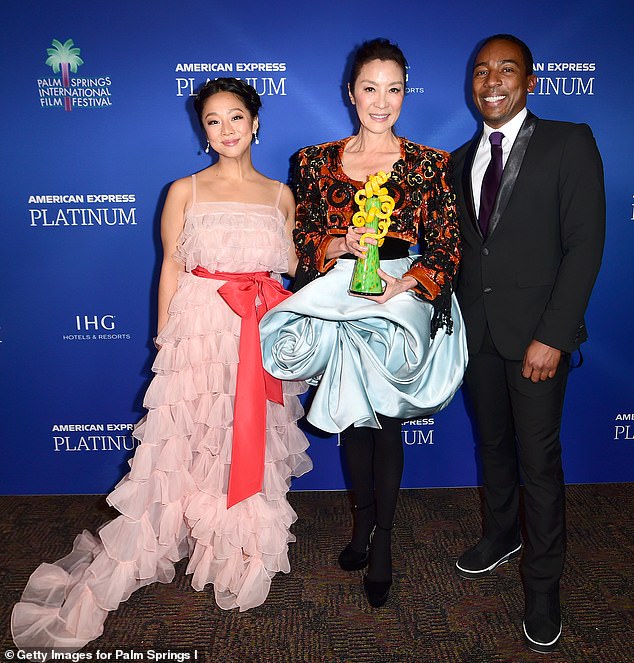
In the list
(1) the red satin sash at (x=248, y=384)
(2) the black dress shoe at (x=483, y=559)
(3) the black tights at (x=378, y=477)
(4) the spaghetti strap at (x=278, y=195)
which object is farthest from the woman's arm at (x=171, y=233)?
(2) the black dress shoe at (x=483, y=559)

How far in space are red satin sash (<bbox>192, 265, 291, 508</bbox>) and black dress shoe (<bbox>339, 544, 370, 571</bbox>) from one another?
1.82 feet

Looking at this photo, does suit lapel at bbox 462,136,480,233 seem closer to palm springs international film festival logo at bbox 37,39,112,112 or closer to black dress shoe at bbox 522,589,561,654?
black dress shoe at bbox 522,589,561,654

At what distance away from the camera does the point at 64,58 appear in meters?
2.91

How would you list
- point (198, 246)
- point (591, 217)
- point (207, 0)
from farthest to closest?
point (207, 0) < point (198, 246) < point (591, 217)

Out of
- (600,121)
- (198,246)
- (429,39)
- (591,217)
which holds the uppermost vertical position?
(429,39)

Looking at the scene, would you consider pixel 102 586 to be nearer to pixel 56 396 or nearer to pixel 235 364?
pixel 235 364

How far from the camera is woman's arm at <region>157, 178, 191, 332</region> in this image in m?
2.33

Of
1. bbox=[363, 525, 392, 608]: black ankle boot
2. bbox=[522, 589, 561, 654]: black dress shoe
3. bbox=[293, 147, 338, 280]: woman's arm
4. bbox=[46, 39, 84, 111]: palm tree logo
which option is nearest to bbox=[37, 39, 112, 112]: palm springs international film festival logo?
bbox=[46, 39, 84, 111]: palm tree logo

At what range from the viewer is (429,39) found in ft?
9.59

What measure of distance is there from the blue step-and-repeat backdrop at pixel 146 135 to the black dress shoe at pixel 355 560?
0.86 m

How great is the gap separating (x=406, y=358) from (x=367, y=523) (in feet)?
2.61

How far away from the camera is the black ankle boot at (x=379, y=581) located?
2336mm

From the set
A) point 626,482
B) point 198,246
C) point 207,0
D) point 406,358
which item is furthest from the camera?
point 626,482

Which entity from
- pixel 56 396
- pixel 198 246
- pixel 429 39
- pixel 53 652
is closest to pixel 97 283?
pixel 56 396
